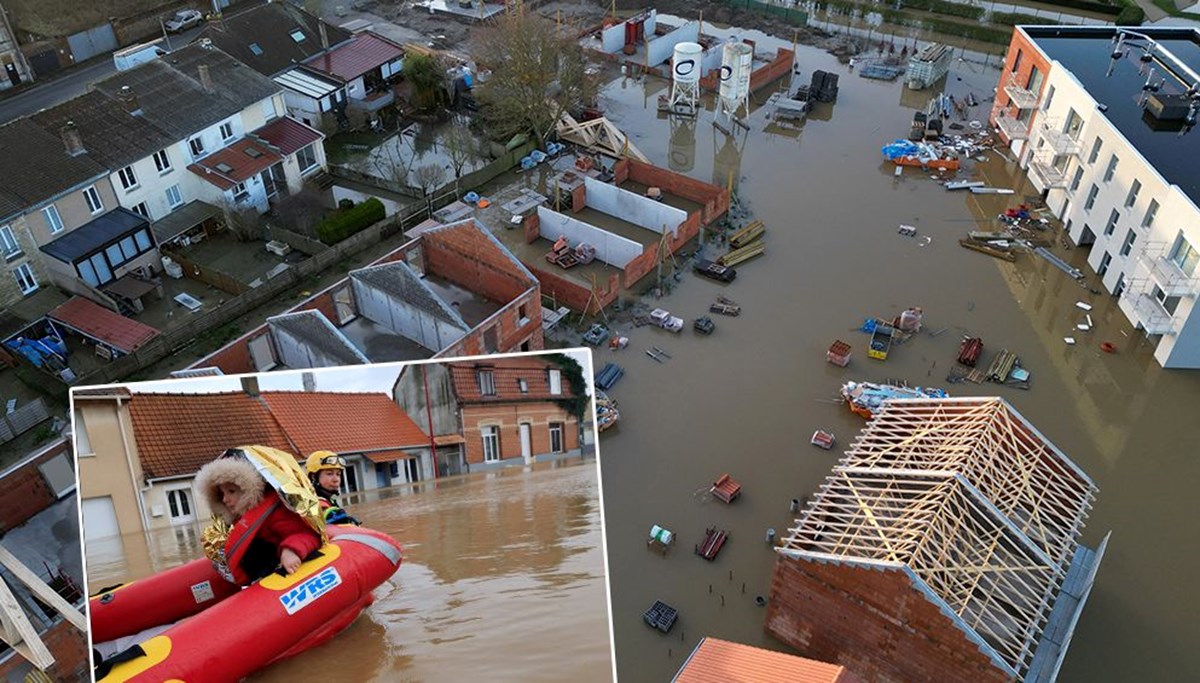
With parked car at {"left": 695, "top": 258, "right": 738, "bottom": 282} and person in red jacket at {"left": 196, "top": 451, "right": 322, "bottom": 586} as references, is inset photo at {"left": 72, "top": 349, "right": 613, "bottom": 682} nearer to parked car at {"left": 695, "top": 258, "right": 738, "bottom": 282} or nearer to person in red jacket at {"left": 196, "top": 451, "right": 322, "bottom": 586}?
person in red jacket at {"left": 196, "top": 451, "right": 322, "bottom": 586}

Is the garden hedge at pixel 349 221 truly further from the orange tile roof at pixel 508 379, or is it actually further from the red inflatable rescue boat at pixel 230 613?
the red inflatable rescue boat at pixel 230 613

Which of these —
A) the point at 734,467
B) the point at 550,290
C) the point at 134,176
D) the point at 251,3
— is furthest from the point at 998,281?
the point at 251,3

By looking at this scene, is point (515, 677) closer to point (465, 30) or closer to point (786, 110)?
point (786, 110)

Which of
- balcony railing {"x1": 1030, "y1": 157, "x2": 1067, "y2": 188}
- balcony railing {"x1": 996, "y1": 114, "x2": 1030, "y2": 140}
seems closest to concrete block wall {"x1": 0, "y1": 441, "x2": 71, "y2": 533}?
balcony railing {"x1": 1030, "y1": 157, "x2": 1067, "y2": 188}

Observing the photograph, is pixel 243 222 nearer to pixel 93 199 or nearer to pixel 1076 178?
pixel 93 199

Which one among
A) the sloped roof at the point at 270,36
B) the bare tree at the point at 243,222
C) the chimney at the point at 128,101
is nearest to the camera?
the chimney at the point at 128,101

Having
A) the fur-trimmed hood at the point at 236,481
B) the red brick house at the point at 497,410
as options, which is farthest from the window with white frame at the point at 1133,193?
the fur-trimmed hood at the point at 236,481
